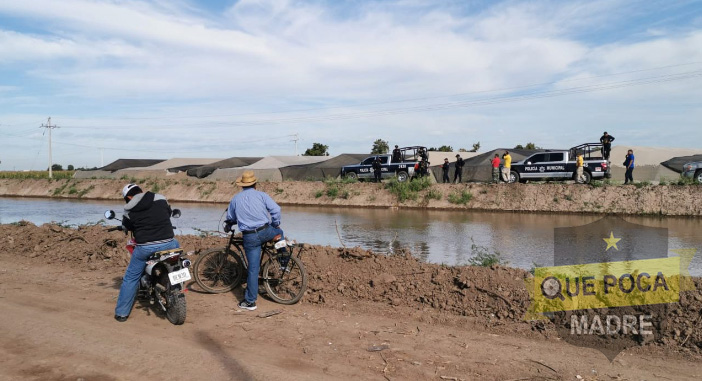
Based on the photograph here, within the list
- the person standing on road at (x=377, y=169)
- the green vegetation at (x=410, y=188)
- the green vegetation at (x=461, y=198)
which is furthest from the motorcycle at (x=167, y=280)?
the person standing on road at (x=377, y=169)

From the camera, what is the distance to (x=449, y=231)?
1886 centimetres

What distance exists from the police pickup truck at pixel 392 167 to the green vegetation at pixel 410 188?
2228 mm

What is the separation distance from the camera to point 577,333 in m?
6.06

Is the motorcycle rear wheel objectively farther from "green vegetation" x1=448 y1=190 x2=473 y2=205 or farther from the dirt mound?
"green vegetation" x1=448 y1=190 x2=473 y2=205

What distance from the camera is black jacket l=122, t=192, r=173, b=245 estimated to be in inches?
264

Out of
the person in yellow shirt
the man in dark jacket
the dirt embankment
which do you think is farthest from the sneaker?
the person in yellow shirt

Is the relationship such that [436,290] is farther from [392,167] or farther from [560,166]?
[392,167]

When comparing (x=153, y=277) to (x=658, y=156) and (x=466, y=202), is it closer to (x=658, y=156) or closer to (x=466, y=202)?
(x=466, y=202)

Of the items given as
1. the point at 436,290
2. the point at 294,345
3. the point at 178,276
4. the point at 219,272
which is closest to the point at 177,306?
the point at 178,276

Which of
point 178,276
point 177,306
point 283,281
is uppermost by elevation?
point 178,276

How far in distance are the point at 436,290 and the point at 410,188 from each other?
24.1 meters

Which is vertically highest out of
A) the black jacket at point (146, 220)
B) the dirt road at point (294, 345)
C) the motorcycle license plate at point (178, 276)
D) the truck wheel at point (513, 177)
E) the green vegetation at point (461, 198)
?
the truck wheel at point (513, 177)

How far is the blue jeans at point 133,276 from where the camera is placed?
6.75m

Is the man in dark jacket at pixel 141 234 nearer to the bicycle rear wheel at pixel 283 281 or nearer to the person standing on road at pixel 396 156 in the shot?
the bicycle rear wheel at pixel 283 281
